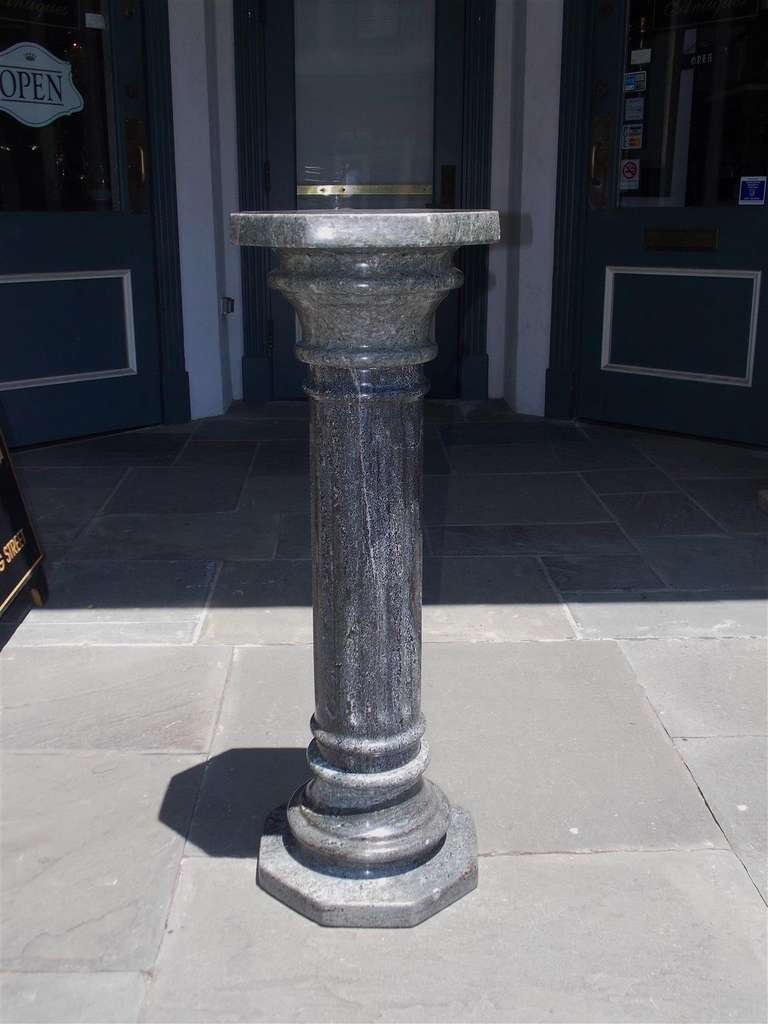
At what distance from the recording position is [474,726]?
2.91 meters

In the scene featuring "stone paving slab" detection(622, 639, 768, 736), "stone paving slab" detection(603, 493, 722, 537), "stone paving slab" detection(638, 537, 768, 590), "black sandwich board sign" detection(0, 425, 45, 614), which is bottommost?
"stone paving slab" detection(622, 639, 768, 736)

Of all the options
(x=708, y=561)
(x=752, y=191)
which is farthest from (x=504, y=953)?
(x=752, y=191)

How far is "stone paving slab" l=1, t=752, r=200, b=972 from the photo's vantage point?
210 cm

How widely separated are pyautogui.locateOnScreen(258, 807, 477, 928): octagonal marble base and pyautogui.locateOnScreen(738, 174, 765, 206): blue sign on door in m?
4.05

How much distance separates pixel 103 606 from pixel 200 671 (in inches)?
24.8

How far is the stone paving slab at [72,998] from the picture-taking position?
193 cm

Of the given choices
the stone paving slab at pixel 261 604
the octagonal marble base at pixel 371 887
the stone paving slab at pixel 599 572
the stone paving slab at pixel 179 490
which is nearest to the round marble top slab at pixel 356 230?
the octagonal marble base at pixel 371 887

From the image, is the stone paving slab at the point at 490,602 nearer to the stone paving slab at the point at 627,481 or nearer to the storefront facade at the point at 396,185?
the stone paving slab at the point at 627,481

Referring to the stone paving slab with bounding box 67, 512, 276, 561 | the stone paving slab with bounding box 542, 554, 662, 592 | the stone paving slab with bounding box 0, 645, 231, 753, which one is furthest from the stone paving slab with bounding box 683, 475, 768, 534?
the stone paving slab with bounding box 0, 645, 231, 753

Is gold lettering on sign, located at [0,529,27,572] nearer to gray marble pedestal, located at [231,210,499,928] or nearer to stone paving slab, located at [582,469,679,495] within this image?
gray marble pedestal, located at [231,210,499,928]

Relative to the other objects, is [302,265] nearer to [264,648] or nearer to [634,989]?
[634,989]

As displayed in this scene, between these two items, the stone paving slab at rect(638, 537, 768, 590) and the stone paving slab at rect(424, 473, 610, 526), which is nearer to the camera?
the stone paving slab at rect(638, 537, 768, 590)

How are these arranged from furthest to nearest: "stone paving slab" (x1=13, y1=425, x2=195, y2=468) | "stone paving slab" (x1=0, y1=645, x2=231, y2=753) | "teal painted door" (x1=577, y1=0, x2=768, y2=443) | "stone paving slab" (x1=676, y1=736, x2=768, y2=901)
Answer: "stone paving slab" (x1=13, y1=425, x2=195, y2=468), "teal painted door" (x1=577, y1=0, x2=768, y2=443), "stone paving slab" (x1=0, y1=645, x2=231, y2=753), "stone paving slab" (x1=676, y1=736, x2=768, y2=901)

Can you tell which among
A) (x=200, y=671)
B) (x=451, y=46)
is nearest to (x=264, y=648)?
(x=200, y=671)
